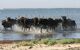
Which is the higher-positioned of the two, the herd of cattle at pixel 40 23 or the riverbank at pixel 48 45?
the riverbank at pixel 48 45

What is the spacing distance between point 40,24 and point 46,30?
3.07ft

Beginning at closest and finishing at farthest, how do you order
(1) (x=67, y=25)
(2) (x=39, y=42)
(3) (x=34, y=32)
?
1. (2) (x=39, y=42)
2. (3) (x=34, y=32)
3. (1) (x=67, y=25)

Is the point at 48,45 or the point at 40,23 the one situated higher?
the point at 48,45

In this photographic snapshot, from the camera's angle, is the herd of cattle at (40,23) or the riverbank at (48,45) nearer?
the riverbank at (48,45)

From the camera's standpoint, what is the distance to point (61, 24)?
35250 mm

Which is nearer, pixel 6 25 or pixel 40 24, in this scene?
pixel 40 24

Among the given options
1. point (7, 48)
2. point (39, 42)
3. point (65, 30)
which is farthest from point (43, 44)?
point (65, 30)

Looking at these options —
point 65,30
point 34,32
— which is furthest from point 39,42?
point 65,30

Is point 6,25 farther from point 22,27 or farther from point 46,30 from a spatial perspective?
point 46,30

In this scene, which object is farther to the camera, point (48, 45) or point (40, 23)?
point (40, 23)

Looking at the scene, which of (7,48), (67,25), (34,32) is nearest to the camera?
(7,48)

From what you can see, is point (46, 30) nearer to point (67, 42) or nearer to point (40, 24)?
point (40, 24)

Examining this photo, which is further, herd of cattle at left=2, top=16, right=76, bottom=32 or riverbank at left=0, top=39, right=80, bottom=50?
herd of cattle at left=2, top=16, right=76, bottom=32

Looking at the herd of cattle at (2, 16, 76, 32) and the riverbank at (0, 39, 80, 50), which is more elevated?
the riverbank at (0, 39, 80, 50)
